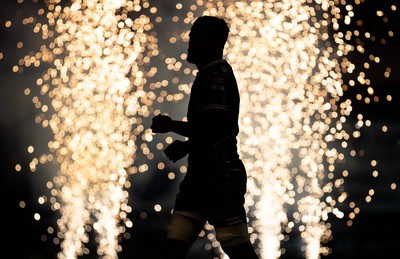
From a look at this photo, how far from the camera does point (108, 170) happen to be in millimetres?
12477

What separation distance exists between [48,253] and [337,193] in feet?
27.9

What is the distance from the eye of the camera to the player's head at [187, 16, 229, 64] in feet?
13.9

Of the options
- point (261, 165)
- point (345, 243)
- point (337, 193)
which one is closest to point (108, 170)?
point (261, 165)

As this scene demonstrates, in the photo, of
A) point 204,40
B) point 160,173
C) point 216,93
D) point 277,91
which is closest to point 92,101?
point 277,91

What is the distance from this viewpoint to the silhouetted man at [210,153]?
13.6ft

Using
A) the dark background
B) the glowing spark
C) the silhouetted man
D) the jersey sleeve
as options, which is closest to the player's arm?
the silhouetted man

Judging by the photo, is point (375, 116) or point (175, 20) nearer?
point (175, 20)

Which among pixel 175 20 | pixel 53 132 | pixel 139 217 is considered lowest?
pixel 139 217

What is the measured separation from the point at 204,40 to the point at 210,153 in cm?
42

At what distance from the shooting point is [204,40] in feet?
13.9

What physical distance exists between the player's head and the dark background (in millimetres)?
6316

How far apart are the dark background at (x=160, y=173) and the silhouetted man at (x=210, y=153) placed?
623cm

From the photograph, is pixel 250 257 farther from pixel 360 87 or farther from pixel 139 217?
pixel 360 87

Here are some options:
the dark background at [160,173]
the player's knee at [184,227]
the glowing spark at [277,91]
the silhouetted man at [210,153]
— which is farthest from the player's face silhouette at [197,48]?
the glowing spark at [277,91]
